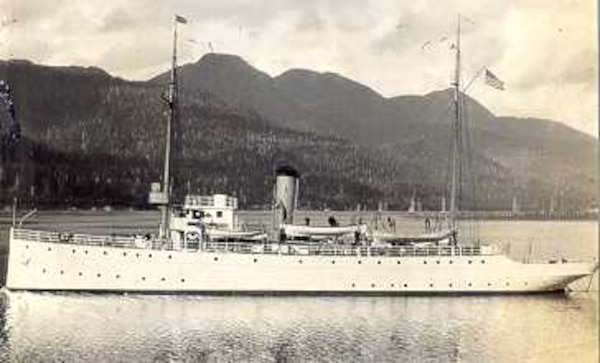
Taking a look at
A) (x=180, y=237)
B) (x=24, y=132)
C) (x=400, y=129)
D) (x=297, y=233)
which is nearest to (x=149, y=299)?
(x=180, y=237)

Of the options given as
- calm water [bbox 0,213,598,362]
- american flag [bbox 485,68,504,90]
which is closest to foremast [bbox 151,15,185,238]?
calm water [bbox 0,213,598,362]

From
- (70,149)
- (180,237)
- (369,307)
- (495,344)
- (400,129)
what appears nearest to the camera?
(495,344)

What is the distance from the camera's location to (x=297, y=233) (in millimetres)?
12906

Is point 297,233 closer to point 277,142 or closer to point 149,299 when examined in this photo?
point 149,299

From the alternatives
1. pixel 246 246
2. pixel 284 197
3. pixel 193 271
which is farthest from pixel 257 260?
pixel 284 197

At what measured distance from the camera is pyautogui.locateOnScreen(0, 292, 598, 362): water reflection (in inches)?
350

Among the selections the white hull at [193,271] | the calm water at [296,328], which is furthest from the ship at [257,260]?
the calm water at [296,328]

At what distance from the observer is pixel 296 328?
10.2m

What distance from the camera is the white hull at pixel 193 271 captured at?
12.5m

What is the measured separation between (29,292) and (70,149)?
11421 mm

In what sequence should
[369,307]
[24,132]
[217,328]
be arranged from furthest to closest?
[24,132], [369,307], [217,328]

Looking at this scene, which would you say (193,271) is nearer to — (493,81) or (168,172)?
(168,172)

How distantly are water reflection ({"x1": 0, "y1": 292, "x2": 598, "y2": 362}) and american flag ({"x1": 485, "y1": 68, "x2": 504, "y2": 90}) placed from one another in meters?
2.51

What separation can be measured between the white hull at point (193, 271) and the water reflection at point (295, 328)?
285mm
